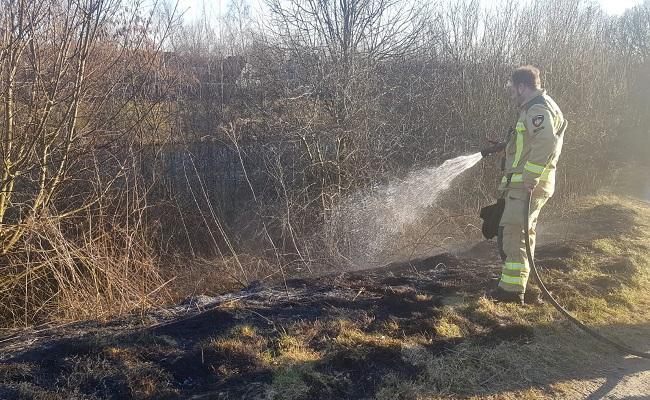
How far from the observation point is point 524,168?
4883 mm

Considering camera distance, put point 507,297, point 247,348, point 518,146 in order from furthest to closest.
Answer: point 507,297, point 518,146, point 247,348

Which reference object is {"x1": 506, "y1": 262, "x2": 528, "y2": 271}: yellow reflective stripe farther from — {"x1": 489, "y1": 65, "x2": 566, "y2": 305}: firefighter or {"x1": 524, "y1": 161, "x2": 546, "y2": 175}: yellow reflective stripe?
{"x1": 524, "y1": 161, "x2": 546, "y2": 175}: yellow reflective stripe

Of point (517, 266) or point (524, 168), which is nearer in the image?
point (524, 168)

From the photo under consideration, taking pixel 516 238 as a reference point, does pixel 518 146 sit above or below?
above

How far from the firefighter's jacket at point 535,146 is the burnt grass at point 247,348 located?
1261 millimetres

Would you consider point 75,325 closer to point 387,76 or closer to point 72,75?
point 72,75

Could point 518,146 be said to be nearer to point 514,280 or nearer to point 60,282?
point 514,280

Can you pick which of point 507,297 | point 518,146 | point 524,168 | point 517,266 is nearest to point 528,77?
point 518,146

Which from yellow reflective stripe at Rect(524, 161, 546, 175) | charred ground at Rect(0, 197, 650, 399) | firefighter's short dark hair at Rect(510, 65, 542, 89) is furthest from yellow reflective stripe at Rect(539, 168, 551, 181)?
charred ground at Rect(0, 197, 650, 399)

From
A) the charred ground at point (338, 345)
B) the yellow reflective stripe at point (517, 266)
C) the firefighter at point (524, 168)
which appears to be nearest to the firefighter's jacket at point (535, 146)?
the firefighter at point (524, 168)

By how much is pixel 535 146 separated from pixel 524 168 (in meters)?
0.23

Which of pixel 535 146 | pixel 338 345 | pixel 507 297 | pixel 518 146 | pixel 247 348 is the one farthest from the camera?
pixel 507 297

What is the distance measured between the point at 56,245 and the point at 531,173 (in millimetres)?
4786

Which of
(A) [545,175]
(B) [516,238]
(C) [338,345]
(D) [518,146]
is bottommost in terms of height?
(C) [338,345]
